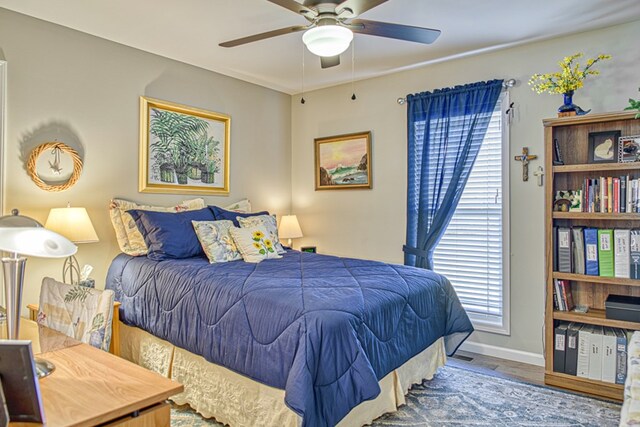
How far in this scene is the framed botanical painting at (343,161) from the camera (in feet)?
14.2

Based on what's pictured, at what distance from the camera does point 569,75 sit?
2930 millimetres

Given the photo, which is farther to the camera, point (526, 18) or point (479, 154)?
point (479, 154)

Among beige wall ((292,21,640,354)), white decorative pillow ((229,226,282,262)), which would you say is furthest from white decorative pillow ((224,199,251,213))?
beige wall ((292,21,640,354))

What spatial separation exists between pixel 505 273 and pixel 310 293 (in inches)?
79.3

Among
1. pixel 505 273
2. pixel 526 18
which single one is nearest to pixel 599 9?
pixel 526 18

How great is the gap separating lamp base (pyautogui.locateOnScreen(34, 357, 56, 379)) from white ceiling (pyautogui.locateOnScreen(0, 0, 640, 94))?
225cm

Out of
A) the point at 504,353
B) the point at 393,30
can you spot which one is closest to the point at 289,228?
the point at 504,353

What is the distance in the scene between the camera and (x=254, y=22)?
3.02 m

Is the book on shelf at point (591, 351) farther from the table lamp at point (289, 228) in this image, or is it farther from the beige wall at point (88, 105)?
the beige wall at point (88, 105)

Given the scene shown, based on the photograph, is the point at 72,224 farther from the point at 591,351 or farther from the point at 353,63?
the point at 591,351

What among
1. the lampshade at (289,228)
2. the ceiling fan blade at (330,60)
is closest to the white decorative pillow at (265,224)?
the lampshade at (289,228)

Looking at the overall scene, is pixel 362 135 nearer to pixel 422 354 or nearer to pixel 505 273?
pixel 505 273

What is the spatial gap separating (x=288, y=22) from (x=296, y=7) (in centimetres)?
90

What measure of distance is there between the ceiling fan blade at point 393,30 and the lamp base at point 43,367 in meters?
2.09
